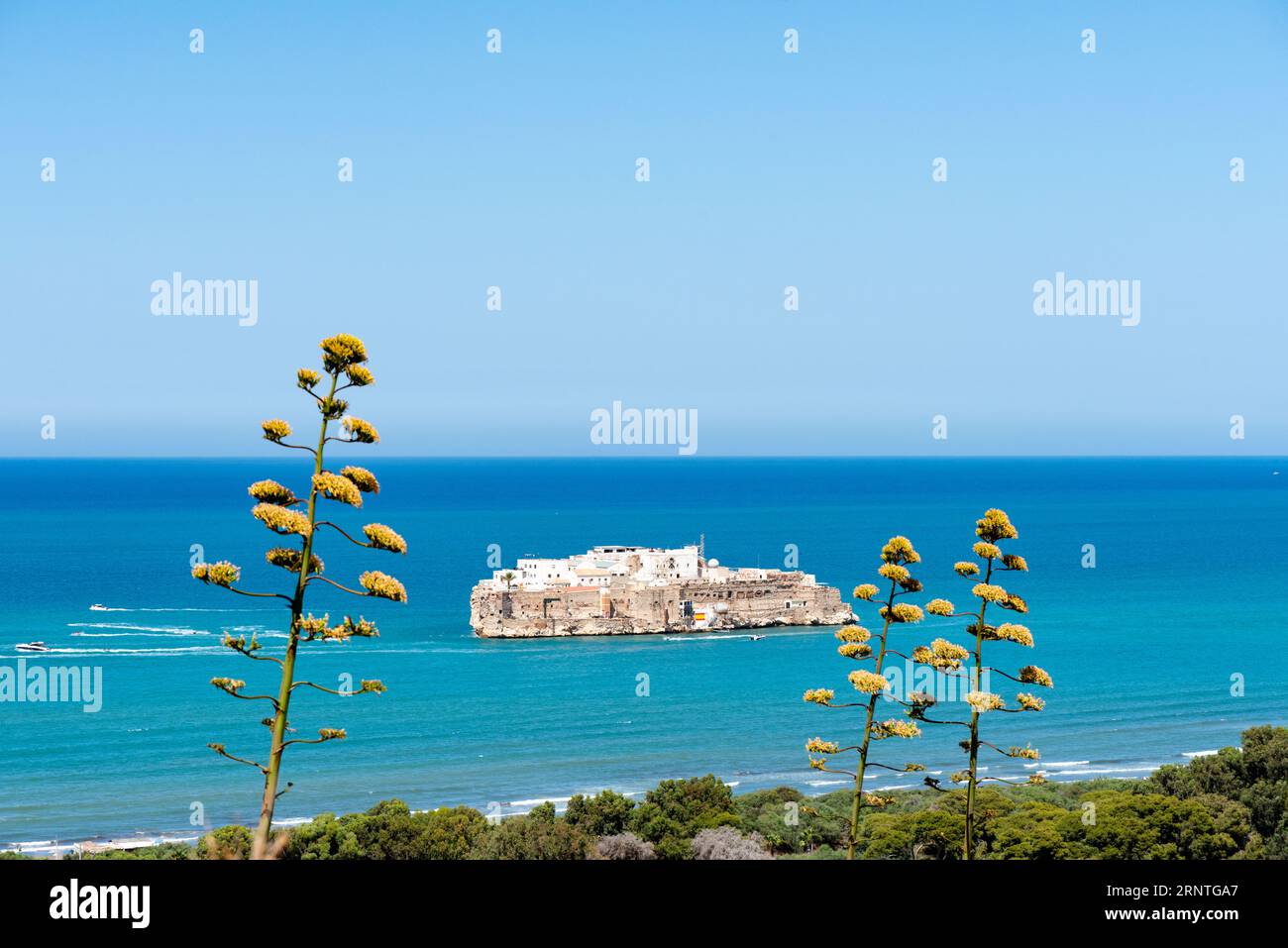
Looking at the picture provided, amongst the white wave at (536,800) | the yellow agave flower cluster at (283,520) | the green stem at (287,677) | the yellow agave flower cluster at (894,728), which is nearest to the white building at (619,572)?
the white wave at (536,800)

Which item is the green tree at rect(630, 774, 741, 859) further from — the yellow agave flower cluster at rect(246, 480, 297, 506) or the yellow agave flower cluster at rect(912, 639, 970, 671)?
the yellow agave flower cluster at rect(246, 480, 297, 506)

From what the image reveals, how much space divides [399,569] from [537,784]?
202 ft

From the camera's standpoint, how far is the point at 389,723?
47969mm

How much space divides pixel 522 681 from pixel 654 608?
648 inches

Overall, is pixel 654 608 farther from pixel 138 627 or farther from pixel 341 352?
pixel 341 352

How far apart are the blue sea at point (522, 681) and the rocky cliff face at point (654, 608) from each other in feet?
5.15

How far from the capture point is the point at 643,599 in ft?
242

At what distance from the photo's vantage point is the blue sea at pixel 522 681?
37.3m

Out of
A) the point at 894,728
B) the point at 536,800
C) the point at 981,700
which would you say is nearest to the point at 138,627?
the point at 536,800

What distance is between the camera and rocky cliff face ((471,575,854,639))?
A: 71.8m

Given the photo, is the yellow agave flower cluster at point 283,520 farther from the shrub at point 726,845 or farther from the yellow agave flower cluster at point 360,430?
the shrub at point 726,845

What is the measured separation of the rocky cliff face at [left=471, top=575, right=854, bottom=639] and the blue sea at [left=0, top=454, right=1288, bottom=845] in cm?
157

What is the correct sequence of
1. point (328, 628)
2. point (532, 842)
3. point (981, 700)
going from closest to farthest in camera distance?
1. point (328, 628)
2. point (981, 700)
3. point (532, 842)
